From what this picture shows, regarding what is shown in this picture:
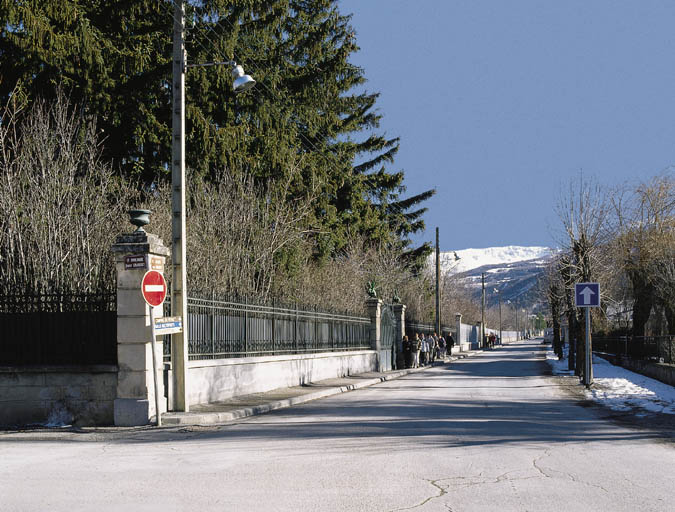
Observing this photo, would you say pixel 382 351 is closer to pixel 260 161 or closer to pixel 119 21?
pixel 260 161

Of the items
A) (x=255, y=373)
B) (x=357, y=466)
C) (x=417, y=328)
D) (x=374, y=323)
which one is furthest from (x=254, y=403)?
(x=417, y=328)

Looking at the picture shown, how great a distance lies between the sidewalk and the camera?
13.6 m

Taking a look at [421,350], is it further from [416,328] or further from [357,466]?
[357,466]

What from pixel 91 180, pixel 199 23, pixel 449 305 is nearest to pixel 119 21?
pixel 199 23

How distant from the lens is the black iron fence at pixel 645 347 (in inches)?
975

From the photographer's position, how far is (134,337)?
13445 mm

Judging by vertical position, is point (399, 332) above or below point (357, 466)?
above

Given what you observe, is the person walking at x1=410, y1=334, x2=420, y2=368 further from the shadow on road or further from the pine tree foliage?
the shadow on road

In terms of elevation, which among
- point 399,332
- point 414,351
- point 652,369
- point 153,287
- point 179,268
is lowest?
point 652,369

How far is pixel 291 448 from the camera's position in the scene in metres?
10.3

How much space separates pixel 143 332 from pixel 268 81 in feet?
73.5

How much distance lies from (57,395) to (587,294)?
14502 millimetres

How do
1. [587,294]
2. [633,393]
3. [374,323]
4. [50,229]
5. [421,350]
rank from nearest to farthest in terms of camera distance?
1. [50,229]
2. [633,393]
3. [587,294]
4. [374,323]
5. [421,350]

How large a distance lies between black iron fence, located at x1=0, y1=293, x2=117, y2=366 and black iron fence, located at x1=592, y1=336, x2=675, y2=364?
18.1 m
